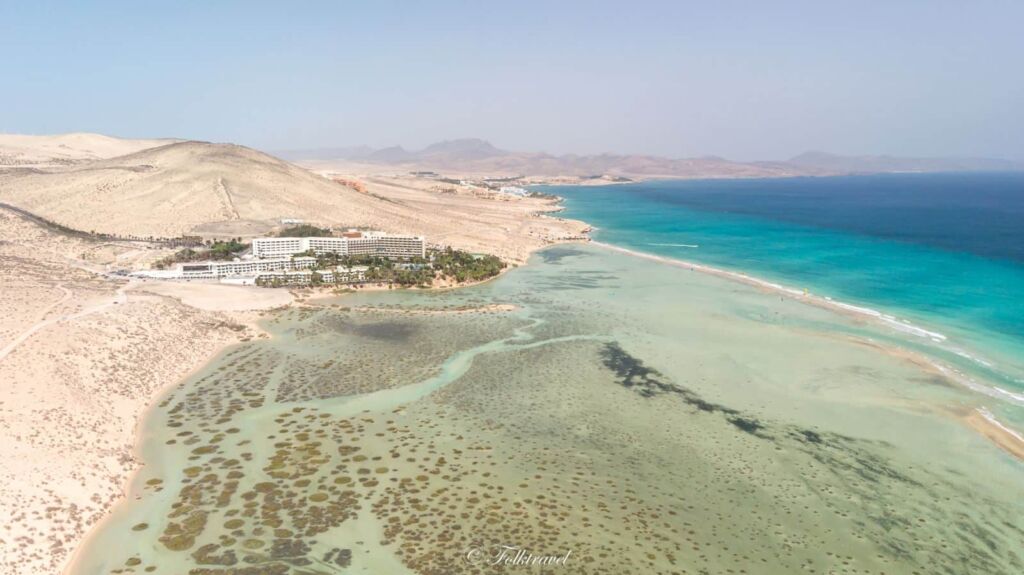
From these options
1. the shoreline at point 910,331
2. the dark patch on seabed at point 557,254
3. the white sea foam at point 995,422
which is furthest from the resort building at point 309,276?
the white sea foam at point 995,422

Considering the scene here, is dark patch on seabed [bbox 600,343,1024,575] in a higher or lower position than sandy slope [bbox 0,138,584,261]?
lower

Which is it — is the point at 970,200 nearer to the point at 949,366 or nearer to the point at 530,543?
the point at 949,366

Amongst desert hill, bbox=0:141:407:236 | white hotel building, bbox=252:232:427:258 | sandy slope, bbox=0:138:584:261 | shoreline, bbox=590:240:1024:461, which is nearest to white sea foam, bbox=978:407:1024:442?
shoreline, bbox=590:240:1024:461

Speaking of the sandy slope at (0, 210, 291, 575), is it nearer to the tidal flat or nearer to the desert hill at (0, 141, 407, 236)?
the tidal flat

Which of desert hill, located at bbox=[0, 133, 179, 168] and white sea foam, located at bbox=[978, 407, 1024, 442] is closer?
white sea foam, located at bbox=[978, 407, 1024, 442]

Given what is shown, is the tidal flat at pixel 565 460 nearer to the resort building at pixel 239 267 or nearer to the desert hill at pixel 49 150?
the resort building at pixel 239 267

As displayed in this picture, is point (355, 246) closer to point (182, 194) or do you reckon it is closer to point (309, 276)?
point (309, 276)

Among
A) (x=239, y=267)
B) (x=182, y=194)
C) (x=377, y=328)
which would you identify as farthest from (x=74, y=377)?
(x=182, y=194)
